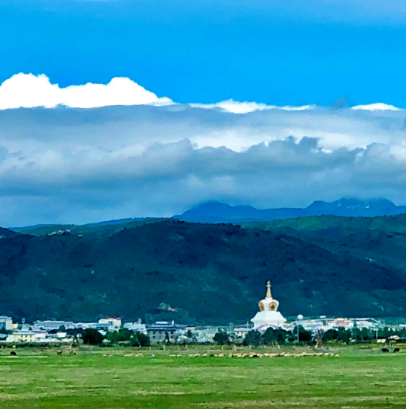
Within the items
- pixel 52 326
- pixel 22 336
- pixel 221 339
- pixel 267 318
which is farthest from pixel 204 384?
pixel 52 326

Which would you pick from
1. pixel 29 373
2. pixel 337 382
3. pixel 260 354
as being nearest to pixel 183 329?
pixel 260 354

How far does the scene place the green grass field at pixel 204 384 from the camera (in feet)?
159

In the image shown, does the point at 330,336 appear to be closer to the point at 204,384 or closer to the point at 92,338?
the point at 92,338

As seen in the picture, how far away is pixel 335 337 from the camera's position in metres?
134

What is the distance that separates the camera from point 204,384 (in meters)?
59.0

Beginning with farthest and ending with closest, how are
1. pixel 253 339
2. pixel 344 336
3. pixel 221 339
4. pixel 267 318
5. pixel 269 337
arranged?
pixel 267 318, pixel 344 336, pixel 269 337, pixel 221 339, pixel 253 339

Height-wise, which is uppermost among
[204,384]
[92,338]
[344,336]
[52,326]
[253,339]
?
[52,326]

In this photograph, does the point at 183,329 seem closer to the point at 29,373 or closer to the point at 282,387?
the point at 29,373

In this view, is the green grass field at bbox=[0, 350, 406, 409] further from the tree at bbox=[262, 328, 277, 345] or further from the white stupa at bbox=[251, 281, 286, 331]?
the white stupa at bbox=[251, 281, 286, 331]

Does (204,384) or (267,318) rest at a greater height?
(267,318)

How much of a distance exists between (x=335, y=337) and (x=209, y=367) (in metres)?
58.9

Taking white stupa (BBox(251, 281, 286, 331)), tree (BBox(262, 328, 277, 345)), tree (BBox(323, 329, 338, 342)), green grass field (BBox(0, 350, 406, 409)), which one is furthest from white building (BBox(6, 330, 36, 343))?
green grass field (BBox(0, 350, 406, 409))

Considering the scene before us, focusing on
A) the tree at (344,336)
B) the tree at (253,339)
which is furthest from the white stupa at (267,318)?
the tree at (344,336)

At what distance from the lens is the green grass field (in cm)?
4831
